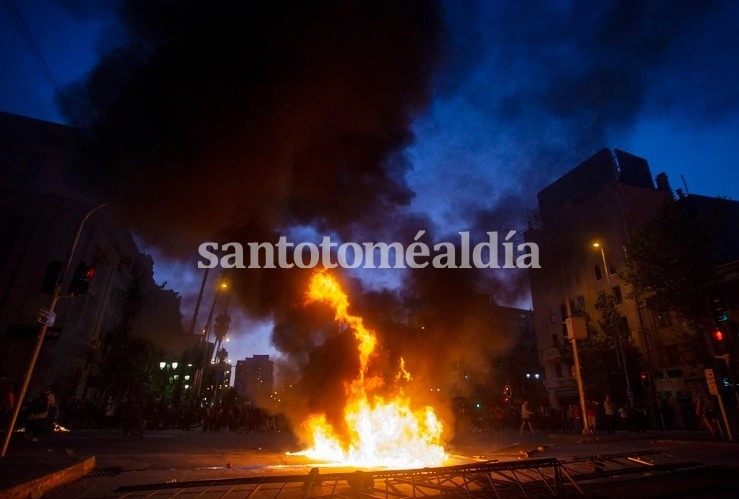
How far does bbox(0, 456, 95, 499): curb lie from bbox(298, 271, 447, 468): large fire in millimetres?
6043

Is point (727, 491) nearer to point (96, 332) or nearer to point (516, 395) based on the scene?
point (96, 332)

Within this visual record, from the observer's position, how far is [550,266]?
141 ft

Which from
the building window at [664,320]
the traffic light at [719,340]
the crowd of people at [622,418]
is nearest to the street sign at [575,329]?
the traffic light at [719,340]

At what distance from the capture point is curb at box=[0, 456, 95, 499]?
6547mm

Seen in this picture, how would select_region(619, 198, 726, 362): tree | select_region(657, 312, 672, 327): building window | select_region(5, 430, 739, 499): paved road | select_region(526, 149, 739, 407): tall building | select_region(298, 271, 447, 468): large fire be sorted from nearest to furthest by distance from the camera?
select_region(5, 430, 739, 499): paved road, select_region(298, 271, 447, 468): large fire, select_region(619, 198, 726, 362): tree, select_region(526, 149, 739, 407): tall building, select_region(657, 312, 672, 327): building window

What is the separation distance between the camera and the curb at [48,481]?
258 inches

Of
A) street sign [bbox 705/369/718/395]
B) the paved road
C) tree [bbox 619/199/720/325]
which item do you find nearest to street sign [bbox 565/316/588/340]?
the paved road

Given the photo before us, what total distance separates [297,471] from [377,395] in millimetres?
4436

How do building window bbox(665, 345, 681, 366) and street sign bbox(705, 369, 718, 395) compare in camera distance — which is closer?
street sign bbox(705, 369, 718, 395)

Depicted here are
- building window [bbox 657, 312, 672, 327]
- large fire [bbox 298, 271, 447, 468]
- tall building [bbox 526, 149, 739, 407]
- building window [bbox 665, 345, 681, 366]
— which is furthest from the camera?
building window [bbox 657, 312, 672, 327]

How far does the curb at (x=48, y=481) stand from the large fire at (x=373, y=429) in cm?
604

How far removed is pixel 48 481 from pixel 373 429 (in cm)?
837

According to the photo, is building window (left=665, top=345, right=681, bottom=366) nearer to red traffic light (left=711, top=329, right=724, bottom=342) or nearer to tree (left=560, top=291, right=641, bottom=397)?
tree (left=560, top=291, right=641, bottom=397)

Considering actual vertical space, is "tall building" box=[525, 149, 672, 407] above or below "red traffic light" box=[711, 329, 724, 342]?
above
